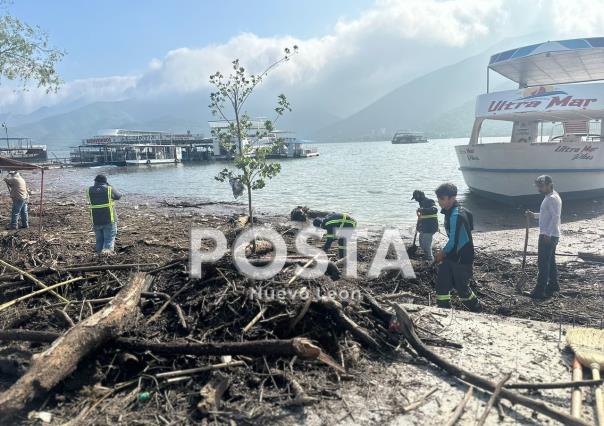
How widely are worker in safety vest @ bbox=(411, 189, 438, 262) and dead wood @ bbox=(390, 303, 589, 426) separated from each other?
13.1ft

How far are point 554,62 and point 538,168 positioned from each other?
4347 mm

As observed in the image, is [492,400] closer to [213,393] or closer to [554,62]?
[213,393]

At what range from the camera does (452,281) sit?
18.3 feet

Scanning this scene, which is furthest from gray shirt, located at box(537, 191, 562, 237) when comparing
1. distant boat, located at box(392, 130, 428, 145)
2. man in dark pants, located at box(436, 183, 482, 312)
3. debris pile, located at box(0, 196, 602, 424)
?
distant boat, located at box(392, 130, 428, 145)

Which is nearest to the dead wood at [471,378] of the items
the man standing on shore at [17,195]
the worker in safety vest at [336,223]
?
the worker in safety vest at [336,223]

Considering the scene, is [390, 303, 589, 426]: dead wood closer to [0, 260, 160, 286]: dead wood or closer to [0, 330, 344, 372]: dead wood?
[0, 330, 344, 372]: dead wood

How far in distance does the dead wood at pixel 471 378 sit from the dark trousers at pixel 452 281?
57.5 inches

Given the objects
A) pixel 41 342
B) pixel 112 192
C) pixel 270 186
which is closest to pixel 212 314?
pixel 41 342

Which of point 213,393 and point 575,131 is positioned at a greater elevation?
point 575,131

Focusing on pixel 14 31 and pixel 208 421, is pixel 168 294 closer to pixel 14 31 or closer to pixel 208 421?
pixel 208 421

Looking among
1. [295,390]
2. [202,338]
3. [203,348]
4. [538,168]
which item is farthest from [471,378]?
[538,168]

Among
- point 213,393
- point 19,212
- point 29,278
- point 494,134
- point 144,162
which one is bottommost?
point 213,393

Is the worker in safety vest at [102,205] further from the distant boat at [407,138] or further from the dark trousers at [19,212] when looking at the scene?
the distant boat at [407,138]

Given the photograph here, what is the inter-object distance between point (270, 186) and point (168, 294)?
2690 cm
